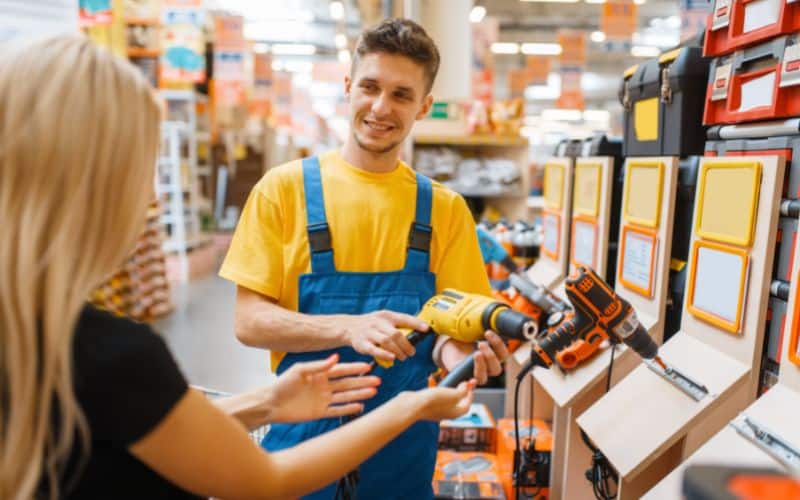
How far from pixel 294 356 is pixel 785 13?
4.96ft

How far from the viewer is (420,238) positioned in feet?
5.50

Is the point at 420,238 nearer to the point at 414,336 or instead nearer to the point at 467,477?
the point at 414,336

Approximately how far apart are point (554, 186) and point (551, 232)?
0.76ft

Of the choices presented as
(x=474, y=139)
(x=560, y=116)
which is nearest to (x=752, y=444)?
(x=474, y=139)

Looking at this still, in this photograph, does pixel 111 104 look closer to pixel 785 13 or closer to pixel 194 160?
pixel 785 13

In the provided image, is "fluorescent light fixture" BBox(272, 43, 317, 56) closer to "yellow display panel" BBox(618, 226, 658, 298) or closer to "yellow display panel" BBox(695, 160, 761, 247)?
"yellow display panel" BBox(618, 226, 658, 298)

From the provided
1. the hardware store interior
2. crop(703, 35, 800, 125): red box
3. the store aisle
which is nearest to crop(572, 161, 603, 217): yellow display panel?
the hardware store interior

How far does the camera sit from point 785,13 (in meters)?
1.43

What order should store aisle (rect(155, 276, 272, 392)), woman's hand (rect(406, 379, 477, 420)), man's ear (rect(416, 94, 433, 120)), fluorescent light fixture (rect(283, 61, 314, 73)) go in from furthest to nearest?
fluorescent light fixture (rect(283, 61, 314, 73)) → store aisle (rect(155, 276, 272, 392)) → man's ear (rect(416, 94, 433, 120)) → woman's hand (rect(406, 379, 477, 420))

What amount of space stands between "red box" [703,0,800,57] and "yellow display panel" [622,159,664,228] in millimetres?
380

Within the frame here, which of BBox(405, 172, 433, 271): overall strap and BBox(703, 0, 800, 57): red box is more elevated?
BBox(703, 0, 800, 57): red box

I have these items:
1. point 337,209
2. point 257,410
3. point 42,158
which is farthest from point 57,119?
point 337,209

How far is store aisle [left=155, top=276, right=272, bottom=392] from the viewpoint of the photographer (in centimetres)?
454

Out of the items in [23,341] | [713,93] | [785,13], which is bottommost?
[23,341]
